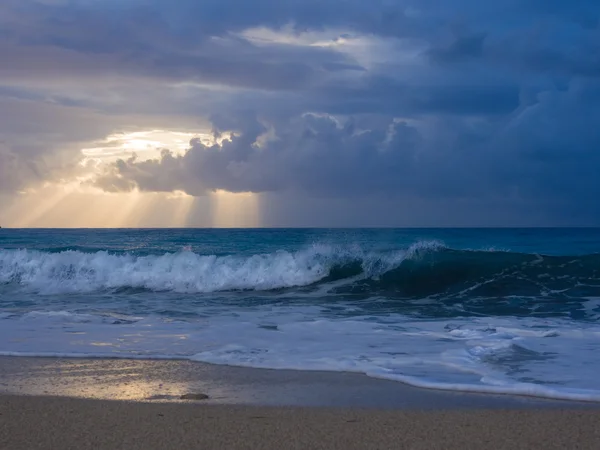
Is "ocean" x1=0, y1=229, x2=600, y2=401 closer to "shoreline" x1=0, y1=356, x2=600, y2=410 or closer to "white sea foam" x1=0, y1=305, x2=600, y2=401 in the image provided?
"white sea foam" x1=0, y1=305, x2=600, y2=401

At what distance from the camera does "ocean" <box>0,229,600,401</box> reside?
7344mm

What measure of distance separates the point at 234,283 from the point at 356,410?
14.2m

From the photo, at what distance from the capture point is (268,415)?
5090 mm

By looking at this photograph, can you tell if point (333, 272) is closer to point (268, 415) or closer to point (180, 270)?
point (180, 270)

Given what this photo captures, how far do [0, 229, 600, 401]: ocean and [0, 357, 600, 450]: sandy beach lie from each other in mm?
552

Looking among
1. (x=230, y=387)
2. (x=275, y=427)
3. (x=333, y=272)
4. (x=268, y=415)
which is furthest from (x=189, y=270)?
(x=275, y=427)

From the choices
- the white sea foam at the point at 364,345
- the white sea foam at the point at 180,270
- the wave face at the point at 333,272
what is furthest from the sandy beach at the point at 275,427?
the white sea foam at the point at 180,270

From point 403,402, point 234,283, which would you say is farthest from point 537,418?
point 234,283

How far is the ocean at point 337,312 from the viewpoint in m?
7.34

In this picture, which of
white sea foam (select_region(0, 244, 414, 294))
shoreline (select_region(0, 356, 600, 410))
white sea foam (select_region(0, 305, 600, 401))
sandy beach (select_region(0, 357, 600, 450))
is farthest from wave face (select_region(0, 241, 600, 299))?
sandy beach (select_region(0, 357, 600, 450))

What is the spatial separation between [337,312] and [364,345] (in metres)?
4.43

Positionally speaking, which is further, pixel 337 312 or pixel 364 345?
pixel 337 312

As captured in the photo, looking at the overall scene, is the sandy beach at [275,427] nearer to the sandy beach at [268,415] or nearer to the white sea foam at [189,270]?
the sandy beach at [268,415]

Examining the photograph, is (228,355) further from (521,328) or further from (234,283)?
(234,283)
